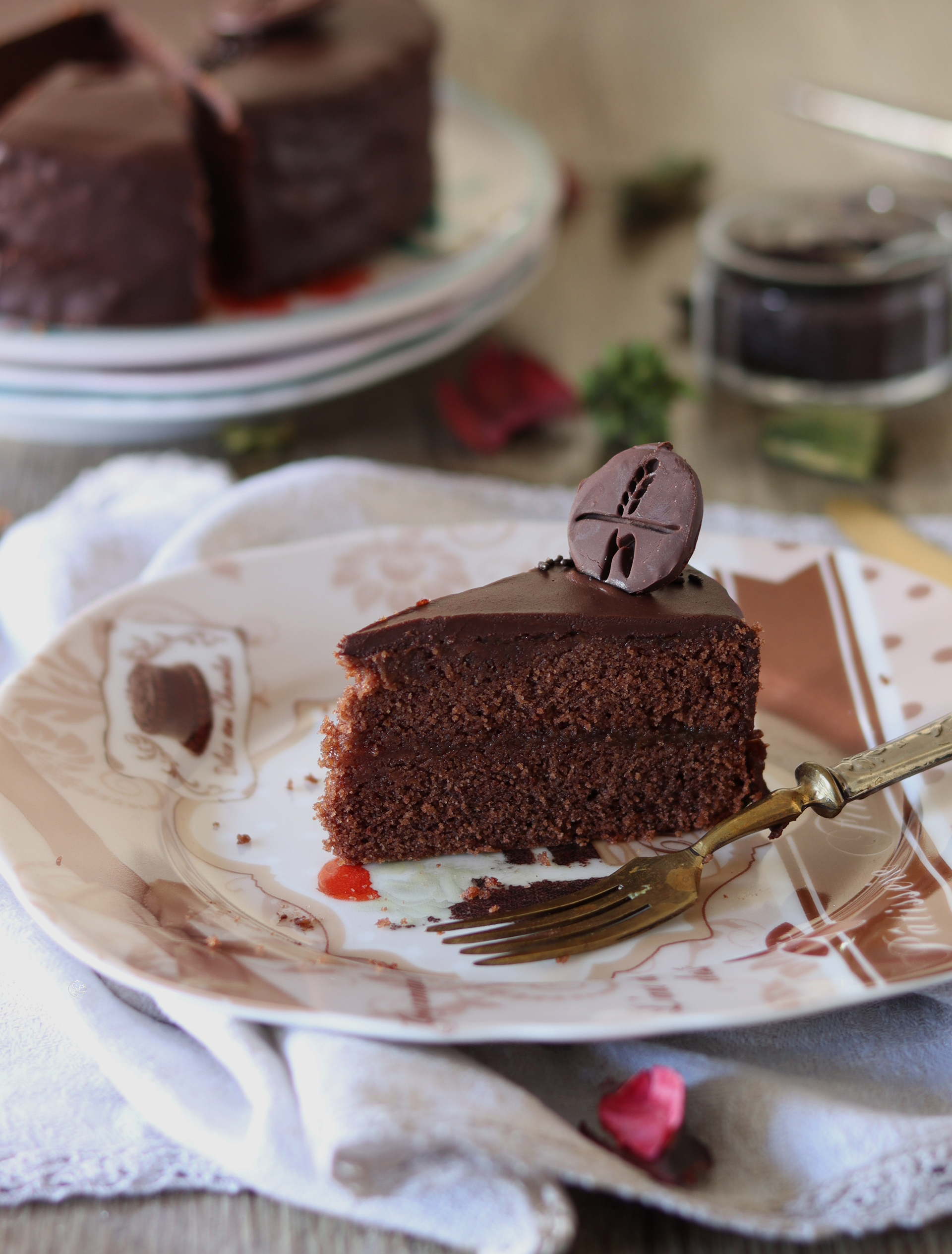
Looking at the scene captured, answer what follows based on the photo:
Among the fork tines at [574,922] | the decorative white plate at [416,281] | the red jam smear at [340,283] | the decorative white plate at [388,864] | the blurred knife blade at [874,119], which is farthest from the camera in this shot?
the blurred knife blade at [874,119]

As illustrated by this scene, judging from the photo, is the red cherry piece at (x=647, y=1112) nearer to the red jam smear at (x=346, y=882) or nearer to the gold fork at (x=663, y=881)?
the gold fork at (x=663, y=881)

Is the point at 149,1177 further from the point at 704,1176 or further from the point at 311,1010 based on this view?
the point at 704,1176

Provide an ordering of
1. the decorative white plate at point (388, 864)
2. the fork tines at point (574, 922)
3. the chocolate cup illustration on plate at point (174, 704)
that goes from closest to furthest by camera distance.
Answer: the decorative white plate at point (388, 864) → the fork tines at point (574, 922) → the chocolate cup illustration on plate at point (174, 704)

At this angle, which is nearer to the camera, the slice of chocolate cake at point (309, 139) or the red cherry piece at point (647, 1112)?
the red cherry piece at point (647, 1112)

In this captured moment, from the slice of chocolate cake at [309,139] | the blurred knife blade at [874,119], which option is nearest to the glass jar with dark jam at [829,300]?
the slice of chocolate cake at [309,139]

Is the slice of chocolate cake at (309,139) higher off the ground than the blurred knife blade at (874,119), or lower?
higher

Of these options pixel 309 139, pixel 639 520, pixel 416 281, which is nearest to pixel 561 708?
pixel 639 520
